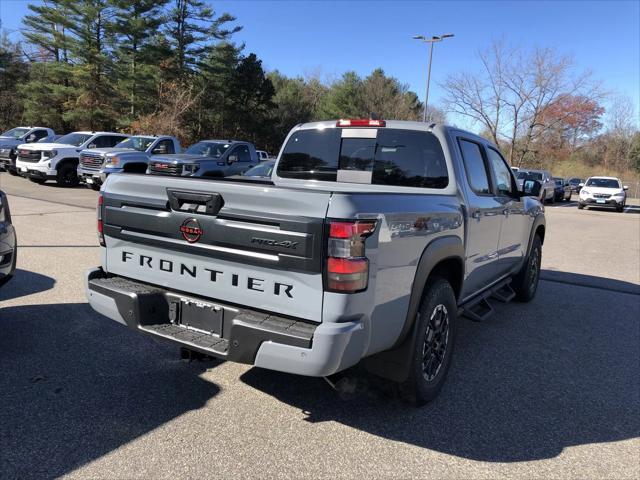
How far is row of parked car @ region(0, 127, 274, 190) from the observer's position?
14907mm

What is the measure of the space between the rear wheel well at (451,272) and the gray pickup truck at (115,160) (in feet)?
41.7

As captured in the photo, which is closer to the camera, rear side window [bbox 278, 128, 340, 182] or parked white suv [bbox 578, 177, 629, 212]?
rear side window [bbox 278, 128, 340, 182]

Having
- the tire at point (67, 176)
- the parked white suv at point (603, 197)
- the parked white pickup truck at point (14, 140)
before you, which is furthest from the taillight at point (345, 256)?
the parked white suv at point (603, 197)

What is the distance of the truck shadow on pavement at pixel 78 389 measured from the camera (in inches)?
108

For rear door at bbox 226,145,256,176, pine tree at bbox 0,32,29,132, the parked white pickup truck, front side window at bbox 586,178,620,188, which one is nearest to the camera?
rear door at bbox 226,145,256,176

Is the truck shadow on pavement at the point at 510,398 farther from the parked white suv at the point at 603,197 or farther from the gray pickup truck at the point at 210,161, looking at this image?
the parked white suv at the point at 603,197

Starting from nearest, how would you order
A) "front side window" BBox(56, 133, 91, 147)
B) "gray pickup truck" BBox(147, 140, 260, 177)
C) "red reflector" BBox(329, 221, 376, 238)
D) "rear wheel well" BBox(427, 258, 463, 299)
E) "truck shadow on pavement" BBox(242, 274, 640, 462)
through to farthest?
"red reflector" BBox(329, 221, 376, 238), "truck shadow on pavement" BBox(242, 274, 640, 462), "rear wheel well" BBox(427, 258, 463, 299), "gray pickup truck" BBox(147, 140, 260, 177), "front side window" BBox(56, 133, 91, 147)

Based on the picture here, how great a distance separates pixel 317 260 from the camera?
2.52 metres

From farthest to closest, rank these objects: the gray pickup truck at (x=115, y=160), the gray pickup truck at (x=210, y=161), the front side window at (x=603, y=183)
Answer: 1. the front side window at (x=603, y=183)
2. the gray pickup truck at (x=115, y=160)
3. the gray pickup truck at (x=210, y=161)

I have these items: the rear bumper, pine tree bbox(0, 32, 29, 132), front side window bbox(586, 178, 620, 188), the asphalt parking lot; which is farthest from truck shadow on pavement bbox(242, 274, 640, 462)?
pine tree bbox(0, 32, 29, 132)

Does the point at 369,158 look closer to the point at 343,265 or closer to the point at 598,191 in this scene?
the point at 343,265

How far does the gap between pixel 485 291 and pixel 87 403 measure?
11.5ft

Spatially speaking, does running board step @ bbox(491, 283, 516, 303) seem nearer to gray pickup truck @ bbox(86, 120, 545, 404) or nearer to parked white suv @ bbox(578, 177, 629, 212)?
gray pickup truck @ bbox(86, 120, 545, 404)

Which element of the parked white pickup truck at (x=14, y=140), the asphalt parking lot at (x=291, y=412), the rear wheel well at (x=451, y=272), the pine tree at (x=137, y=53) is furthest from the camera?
the pine tree at (x=137, y=53)
